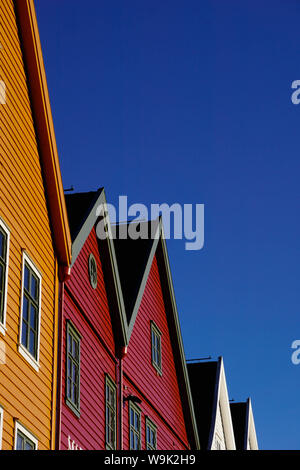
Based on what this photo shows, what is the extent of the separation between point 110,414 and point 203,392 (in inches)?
638

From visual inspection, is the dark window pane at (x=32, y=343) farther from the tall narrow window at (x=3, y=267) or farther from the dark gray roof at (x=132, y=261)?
the dark gray roof at (x=132, y=261)

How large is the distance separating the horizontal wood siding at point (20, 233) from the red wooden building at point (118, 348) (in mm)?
873

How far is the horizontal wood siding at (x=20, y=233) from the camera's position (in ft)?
52.7

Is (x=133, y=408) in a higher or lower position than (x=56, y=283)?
lower

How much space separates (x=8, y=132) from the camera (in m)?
17.2

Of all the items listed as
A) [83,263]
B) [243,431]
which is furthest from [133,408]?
[243,431]

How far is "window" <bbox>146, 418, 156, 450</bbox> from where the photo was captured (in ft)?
86.2

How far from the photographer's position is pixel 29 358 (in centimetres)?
1691

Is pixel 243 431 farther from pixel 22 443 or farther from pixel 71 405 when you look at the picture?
pixel 22 443

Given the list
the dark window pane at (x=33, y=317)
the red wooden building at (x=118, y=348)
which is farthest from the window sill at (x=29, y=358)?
the red wooden building at (x=118, y=348)

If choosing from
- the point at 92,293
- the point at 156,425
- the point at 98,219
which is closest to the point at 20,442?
the point at 92,293

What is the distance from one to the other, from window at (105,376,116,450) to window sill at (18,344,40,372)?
18.0 feet

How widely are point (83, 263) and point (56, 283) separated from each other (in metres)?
2.49
